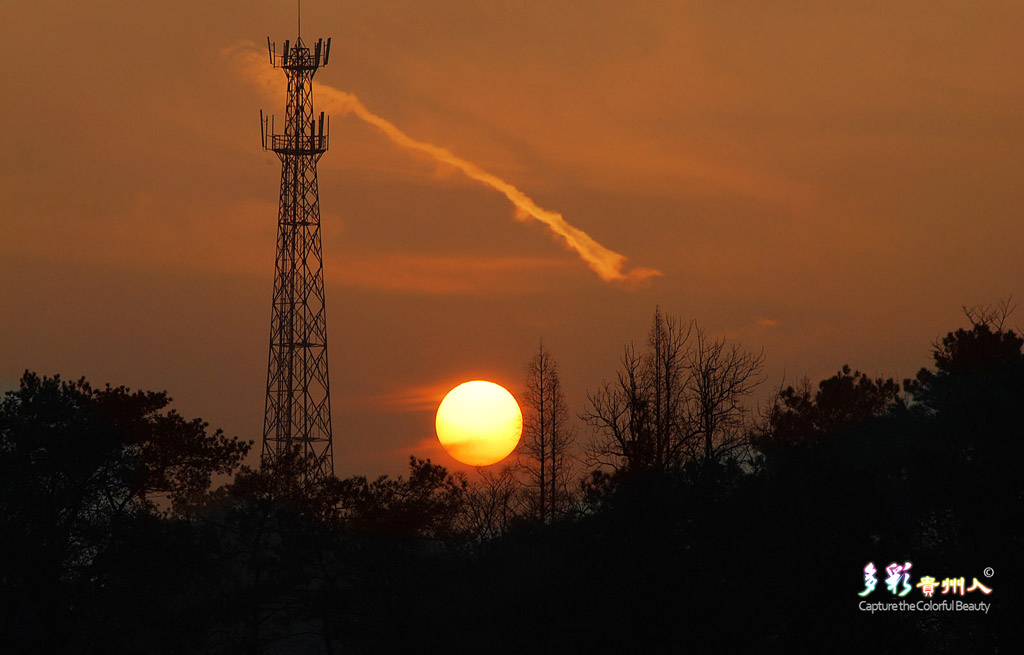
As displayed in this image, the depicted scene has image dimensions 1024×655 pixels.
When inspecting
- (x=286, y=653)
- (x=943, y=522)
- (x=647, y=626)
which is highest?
(x=943, y=522)

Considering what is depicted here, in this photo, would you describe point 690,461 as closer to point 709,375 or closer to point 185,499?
point 709,375

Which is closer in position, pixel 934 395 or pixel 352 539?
pixel 352 539

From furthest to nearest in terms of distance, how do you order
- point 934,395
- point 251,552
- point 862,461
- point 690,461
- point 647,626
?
point 862,461 < point 934,395 < point 251,552 < point 690,461 < point 647,626

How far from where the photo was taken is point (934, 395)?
48656 millimetres

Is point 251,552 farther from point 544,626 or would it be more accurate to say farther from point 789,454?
point 789,454

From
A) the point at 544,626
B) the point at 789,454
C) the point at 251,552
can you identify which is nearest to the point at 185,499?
the point at 251,552

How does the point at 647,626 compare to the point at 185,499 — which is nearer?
the point at 647,626

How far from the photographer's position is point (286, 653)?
53.5 meters

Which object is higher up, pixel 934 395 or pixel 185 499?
pixel 934 395

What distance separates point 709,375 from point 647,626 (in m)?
18.2

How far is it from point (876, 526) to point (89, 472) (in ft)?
72.7

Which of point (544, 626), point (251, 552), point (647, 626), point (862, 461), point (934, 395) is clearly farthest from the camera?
point (862, 461)

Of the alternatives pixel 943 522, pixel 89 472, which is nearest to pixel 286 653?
pixel 89 472

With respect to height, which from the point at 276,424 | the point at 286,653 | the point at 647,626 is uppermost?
the point at 276,424
